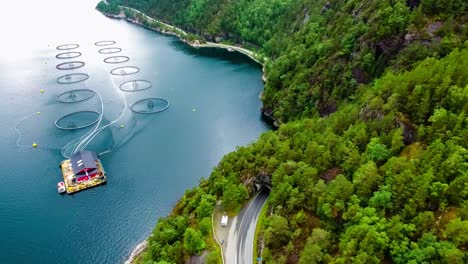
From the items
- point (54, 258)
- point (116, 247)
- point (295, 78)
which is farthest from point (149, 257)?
point (295, 78)

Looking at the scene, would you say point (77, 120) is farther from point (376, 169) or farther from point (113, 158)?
point (376, 169)

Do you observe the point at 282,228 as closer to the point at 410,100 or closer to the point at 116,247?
the point at 410,100

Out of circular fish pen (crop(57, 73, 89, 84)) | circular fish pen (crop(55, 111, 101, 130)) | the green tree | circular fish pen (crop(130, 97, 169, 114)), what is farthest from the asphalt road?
circular fish pen (crop(57, 73, 89, 84))

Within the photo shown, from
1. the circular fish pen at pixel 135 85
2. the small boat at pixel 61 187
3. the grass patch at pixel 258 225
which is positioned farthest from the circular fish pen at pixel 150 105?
the grass patch at pixel 258 225

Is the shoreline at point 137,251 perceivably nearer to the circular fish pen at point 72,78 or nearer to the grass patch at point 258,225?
the grass patch at point 258,225

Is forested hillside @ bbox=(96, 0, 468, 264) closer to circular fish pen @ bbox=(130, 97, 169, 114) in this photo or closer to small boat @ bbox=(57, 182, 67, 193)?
small boat @ bbox=(57, 182, 67, 193)
